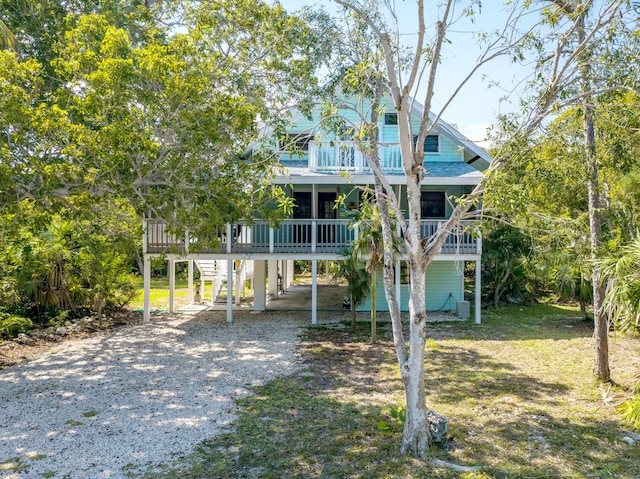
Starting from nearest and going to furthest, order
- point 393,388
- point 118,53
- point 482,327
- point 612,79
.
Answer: point 612,79 < point 393,388 < point 118,53 < point 482,327

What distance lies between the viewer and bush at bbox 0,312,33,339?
11.7m

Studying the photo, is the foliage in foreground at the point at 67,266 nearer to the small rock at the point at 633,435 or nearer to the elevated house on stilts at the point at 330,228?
the elevated house on stilts at the point at 330,228

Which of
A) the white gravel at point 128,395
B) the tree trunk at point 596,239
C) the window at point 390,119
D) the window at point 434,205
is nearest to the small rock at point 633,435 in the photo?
the tree trunk at point 596,239

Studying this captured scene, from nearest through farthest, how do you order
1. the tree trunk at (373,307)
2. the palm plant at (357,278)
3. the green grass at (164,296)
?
1. the tree trunk at (373,307)
2. the palm plant at (357,278)
3. the green grass at (164,296)

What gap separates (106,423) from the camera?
6746 mm

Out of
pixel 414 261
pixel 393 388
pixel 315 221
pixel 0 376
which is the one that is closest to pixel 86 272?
pixel 0 376

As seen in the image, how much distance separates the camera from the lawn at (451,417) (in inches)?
209

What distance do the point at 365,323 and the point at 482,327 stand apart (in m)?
3.73

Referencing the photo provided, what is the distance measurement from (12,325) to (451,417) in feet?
39.0

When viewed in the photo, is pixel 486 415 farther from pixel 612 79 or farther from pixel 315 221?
pixel 315 221

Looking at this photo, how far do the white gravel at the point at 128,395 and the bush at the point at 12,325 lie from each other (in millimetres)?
1497

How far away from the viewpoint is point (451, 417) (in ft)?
22.4

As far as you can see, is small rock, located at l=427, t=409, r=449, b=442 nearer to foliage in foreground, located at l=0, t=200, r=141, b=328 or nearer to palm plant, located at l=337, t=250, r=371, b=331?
palm plant, located at l=337, t=250, r=371, b=331

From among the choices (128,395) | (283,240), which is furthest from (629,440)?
(283,240)
